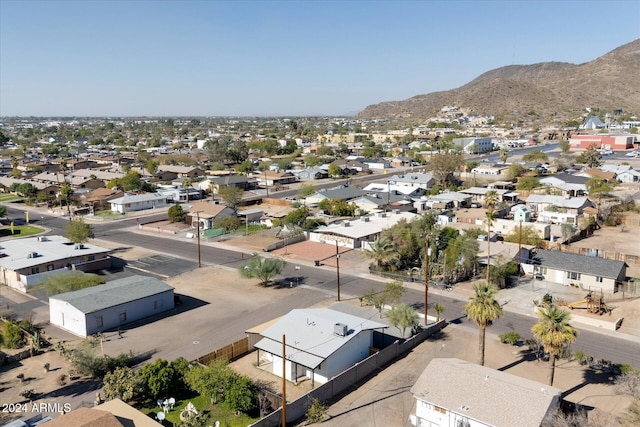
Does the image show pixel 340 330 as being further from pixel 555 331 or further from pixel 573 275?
Result: pixel 573 275

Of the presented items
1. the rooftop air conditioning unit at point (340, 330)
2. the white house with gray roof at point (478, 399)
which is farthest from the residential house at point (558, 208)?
the white house with gray roof at point (478, 399)

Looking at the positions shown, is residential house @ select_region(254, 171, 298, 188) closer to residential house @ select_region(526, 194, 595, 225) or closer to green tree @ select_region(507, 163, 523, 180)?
green tree @ select_region(507, 163, 523, 180)

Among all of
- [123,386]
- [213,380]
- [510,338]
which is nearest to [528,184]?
[510,338]

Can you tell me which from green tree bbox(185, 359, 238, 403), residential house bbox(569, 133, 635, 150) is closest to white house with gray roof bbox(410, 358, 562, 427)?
green tree bbox(185, 359, 238, 403)

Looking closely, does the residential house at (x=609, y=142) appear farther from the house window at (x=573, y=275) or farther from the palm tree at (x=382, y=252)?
the palm tree at (x=382, y=252)

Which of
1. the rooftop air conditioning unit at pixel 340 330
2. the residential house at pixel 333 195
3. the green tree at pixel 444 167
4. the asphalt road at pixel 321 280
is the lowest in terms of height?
the asphalt road at pixel 321 280

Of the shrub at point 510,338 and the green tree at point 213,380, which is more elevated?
the green tree at point 213,380
